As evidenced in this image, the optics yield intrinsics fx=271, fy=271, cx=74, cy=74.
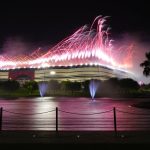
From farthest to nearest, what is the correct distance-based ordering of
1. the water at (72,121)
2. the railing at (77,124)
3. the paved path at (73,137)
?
1. the water at (72,121)
2. the railing at (77,124)
3. the paved path at (73,137)

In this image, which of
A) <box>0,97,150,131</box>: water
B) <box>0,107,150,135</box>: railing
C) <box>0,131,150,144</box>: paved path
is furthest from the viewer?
<box>0,97,150,131</box>: water

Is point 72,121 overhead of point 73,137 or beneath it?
overhead

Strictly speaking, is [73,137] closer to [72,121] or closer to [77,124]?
[77,124]

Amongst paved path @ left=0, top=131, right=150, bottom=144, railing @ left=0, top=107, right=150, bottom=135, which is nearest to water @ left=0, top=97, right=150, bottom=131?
railing @ left=0, top=107, right=150, bottom=135

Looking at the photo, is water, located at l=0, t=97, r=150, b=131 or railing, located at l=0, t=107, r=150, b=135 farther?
water, located at l=0, t=97, r=150, b=131

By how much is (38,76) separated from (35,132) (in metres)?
133

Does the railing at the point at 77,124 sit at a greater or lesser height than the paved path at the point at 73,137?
greater

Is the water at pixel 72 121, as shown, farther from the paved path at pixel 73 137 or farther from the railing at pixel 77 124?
the paved path at pixel 73 137

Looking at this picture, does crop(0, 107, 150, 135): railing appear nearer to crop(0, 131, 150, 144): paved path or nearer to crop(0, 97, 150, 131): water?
crop(0, 97, 150, 131): water

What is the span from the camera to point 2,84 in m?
76.4

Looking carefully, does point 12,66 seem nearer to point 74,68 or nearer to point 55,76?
point 55,76

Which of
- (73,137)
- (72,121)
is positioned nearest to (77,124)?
(72,121)

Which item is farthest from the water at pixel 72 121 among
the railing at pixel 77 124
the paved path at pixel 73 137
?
the paved path at pixel 73 137

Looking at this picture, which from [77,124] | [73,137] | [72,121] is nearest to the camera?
[73,137]
